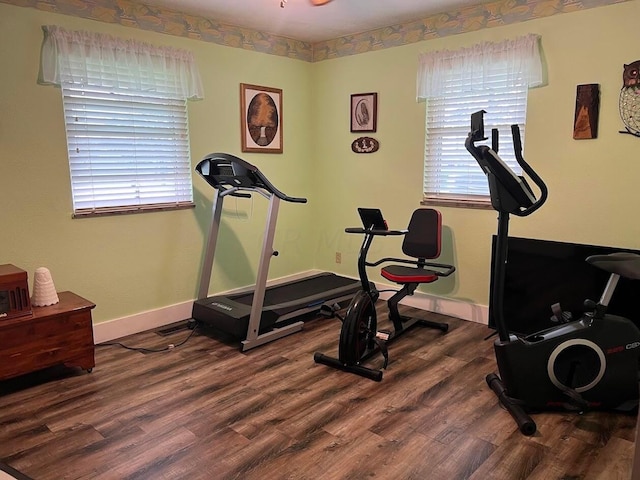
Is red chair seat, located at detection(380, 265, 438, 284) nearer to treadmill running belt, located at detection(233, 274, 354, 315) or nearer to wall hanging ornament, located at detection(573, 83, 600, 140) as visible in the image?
treadmill running belt, located at detection(233, 274, 354, 315)

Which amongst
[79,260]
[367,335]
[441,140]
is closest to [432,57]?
[441,140]

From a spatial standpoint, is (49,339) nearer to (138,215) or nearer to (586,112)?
(138,215)

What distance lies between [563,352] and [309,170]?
3128 mm

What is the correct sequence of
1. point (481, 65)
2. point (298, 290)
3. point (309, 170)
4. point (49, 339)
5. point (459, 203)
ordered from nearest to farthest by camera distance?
1. point (49, 339)
2. point (481, 65)
3. point (459, 203)
4. point (298, 290)
5. point (309, 170)

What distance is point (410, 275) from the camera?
11.5ft

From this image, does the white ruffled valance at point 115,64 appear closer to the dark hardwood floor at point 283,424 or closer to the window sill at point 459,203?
the dark hardwood floor at point 283,424

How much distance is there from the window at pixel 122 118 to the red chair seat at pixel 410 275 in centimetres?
175

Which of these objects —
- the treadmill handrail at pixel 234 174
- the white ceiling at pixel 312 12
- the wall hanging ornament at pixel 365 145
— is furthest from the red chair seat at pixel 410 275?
the white ceiling at pixel 312 12

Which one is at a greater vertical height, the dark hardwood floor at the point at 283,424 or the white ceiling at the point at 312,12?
the white ceiling at the point at 312,12

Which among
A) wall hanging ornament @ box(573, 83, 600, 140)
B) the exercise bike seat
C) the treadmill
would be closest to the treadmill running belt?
the treadmill

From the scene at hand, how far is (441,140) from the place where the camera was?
3.96 meters

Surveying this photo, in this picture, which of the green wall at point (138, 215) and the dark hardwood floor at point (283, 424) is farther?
the green wall at point (138, 215)

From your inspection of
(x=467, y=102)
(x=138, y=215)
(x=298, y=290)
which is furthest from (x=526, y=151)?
(x=138, y=215)

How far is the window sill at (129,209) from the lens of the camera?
3357mm
